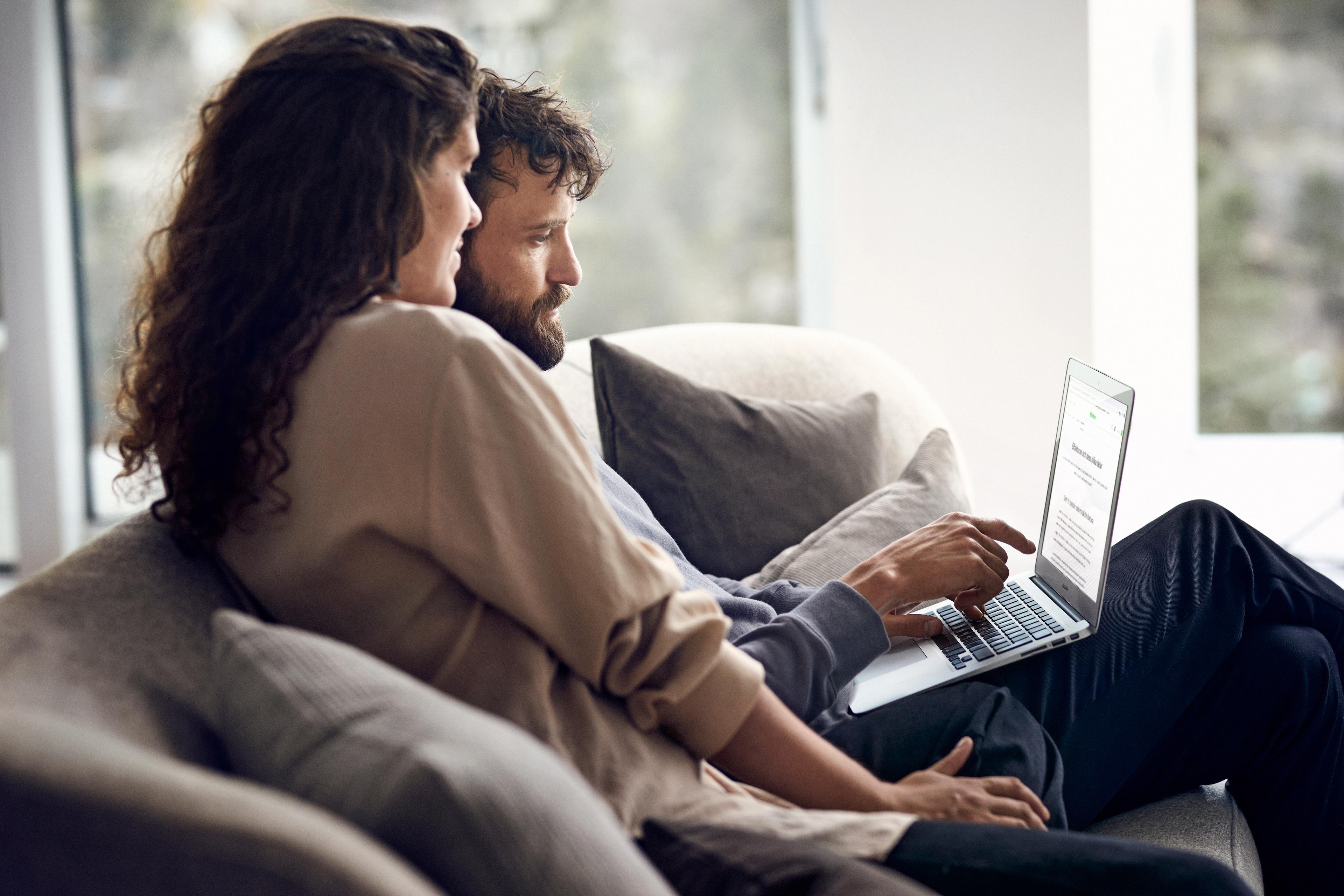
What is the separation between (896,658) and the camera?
4.57 ft

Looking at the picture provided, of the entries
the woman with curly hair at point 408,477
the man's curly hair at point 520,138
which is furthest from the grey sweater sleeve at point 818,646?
the man's curly hair at point 520,138

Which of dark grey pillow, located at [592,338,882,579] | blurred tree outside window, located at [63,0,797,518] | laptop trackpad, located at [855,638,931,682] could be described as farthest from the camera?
blurred tree outside window, located at [63,0,797,518]

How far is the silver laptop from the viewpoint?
127 centimetres

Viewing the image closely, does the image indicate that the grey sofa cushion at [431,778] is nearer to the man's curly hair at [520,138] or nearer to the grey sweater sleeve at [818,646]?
the grey sweater sleeve at [818,646]

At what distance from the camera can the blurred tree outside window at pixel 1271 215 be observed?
3.12m

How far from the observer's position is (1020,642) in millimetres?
1274

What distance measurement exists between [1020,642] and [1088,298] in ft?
5.76

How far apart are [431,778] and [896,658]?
2.98 feet

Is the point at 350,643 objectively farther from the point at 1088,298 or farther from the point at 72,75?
the point at 72,75

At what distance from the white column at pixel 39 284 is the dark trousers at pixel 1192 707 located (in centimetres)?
319

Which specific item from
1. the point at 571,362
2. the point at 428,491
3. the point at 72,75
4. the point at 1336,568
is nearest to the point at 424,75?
the point at 428,491

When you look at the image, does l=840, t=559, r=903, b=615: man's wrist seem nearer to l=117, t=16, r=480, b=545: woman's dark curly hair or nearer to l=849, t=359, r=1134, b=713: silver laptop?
l=849, t=359, r=1134, b=713: silver laptop

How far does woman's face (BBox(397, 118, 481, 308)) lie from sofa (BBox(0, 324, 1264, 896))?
32cm

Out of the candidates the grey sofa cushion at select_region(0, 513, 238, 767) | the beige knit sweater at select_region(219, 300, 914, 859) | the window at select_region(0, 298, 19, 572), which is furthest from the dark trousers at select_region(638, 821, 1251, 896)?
the window at select_region(0, 298, 19, 572)
